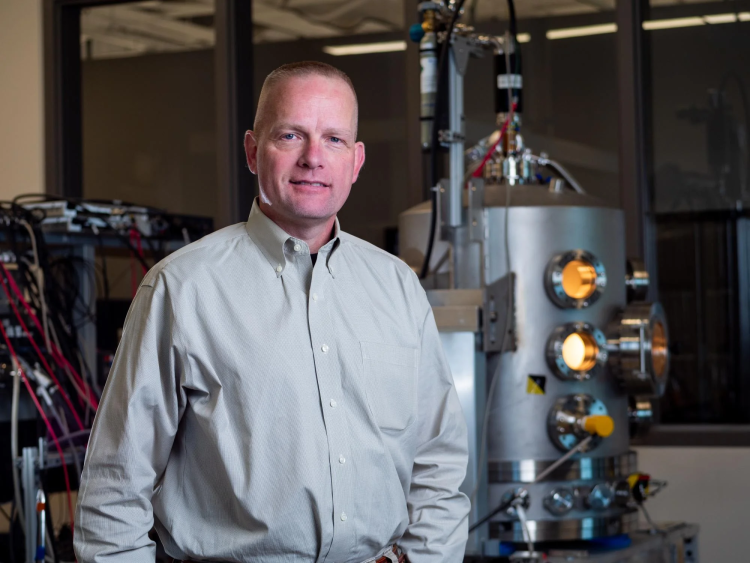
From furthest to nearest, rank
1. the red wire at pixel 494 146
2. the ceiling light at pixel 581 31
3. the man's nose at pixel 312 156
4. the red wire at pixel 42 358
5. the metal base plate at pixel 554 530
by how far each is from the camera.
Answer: the ceiling light at pixel 581 31, the red wire at pixel 42 358, the red wire at pixel 494 146, the metal base plate at pixel 554 530, the man's nose at pixel 312 156

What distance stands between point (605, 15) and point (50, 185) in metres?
2.42

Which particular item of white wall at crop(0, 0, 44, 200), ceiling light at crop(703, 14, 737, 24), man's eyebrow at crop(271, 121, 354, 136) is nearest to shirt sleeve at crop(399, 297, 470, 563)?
man's eyebrow at crop(271, 121, 354, 136)

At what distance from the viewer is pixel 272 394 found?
4.56 feet

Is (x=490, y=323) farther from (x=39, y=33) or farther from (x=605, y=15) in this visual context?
(x=39, y=33)

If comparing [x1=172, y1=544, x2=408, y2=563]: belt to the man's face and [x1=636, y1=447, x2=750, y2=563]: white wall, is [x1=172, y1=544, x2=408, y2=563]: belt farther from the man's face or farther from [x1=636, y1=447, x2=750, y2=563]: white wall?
[x1=636, y1=447, x2=750, y2=563]: white wall

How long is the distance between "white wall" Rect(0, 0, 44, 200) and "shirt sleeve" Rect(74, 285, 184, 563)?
131 inches

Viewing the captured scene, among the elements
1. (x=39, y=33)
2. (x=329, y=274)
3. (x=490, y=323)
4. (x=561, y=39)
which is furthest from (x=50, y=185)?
(x=329, y=274)

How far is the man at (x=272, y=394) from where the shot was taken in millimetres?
1357

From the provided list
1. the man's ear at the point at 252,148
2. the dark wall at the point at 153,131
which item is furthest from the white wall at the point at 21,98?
the man's ear at the point at 252,148

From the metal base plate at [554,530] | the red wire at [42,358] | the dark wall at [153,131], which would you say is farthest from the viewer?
the dark wall at [153,131]

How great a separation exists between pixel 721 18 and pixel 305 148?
2.53 metres

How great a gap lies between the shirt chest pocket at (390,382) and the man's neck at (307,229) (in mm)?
168

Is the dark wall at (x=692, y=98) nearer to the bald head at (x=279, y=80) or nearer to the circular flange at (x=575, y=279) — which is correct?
the circular flange at (x=575, y=279)

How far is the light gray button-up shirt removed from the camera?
4.44 feet
